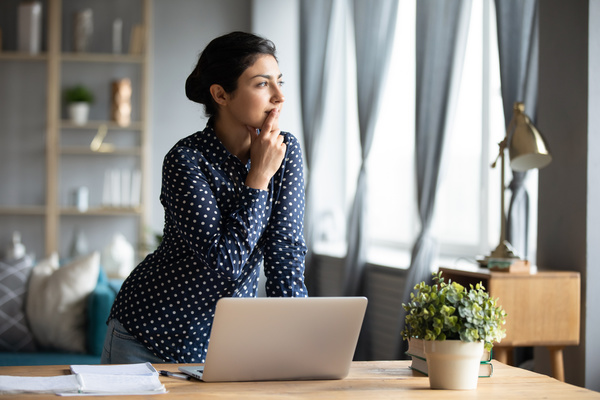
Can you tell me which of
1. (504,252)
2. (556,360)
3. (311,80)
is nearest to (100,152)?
(311,80)

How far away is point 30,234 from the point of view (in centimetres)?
562

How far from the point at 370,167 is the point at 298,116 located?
907 mm

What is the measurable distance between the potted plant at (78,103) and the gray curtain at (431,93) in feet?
9.24

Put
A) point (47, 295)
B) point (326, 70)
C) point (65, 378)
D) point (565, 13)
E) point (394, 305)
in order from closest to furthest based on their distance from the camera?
1. point (65, 378)
2. point (565, 13)
3. point (47, 295)
4. point (394, 305)
5. point (326, 70)

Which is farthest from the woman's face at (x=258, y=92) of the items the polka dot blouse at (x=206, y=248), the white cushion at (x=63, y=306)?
the white cushion at (x=63, y=306)

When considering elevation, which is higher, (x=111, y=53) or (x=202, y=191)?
(x=111, y=53)

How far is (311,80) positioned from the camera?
519 centimetres

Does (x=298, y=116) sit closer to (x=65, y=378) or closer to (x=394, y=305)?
(x=394, y=305)

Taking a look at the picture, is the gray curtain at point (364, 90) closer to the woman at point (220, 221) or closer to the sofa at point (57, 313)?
the sofa at point (57, 313)

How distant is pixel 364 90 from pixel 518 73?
1380 millimetres

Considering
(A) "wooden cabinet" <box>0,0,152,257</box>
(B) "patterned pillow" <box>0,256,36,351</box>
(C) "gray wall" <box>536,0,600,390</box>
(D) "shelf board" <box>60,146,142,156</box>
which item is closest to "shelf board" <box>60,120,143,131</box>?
(A) "wooden cabinet" <box>0,0,152,257</box>

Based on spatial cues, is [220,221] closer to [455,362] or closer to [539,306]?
[455,362]

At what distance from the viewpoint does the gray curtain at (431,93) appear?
353 cm

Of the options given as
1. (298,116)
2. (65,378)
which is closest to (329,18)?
(298,116)
